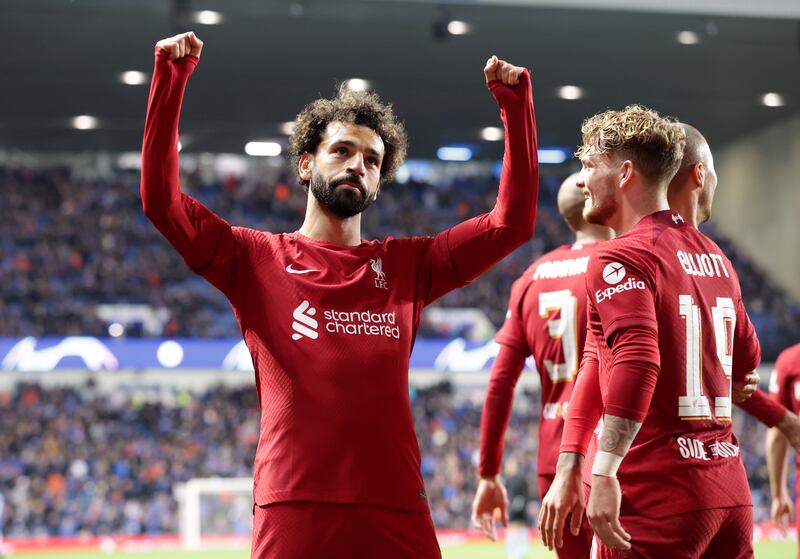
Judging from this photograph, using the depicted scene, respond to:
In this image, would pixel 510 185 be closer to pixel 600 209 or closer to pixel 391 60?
pixel 600 209

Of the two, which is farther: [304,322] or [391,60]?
[391,60]

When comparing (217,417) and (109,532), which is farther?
(217,417)

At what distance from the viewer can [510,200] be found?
3512 mm

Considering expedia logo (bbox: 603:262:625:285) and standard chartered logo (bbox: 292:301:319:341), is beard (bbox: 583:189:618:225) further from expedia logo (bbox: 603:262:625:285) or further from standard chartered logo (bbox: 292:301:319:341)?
standard chartered logo (bbox: 292:301:319:341)

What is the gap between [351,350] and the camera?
3.37 m

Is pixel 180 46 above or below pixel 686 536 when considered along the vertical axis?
above

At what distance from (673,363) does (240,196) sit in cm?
2634

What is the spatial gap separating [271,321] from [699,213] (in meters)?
1.58

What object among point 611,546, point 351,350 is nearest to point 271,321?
point 351,350

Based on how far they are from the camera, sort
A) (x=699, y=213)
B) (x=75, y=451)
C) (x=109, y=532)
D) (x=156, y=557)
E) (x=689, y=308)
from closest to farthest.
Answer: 1. (x=689, y=308)
2. (x=699, y=213)
3. (x=156, y=557)
4. (x=109, y=532)
5. (x=75, y=451)

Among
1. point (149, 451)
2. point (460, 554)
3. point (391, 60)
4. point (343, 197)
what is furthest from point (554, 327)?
point (149, 451)

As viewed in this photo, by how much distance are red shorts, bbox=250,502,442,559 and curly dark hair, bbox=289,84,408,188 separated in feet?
4.35

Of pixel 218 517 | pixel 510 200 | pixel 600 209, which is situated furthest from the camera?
pixel 218 517

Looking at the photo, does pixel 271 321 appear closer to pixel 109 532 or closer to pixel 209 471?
pixel 109 532
